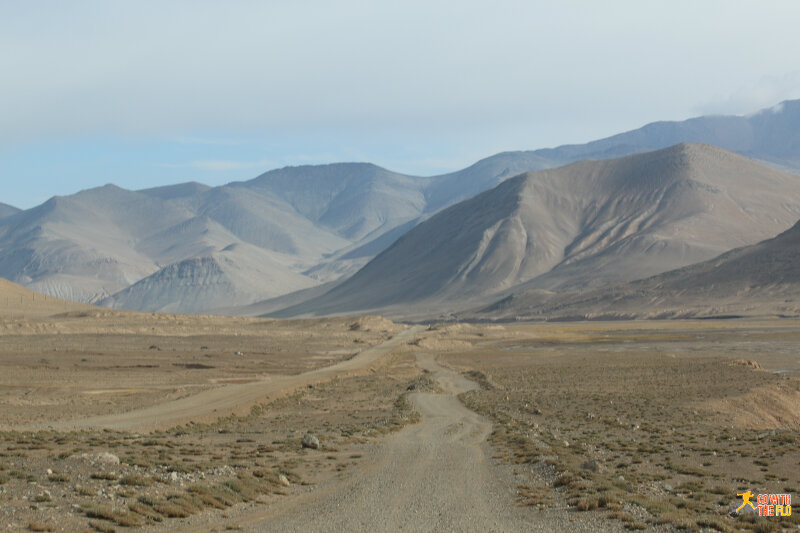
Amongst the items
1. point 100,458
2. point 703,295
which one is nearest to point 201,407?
point 100,458

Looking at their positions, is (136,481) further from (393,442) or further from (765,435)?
(765,435)

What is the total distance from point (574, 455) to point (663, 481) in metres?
3.74

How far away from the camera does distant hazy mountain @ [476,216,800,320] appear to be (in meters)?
141

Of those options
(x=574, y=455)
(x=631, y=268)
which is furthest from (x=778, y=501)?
(x=631, y=268)

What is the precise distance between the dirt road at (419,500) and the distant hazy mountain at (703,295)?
12214 cm

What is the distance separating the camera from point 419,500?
56.2 ft

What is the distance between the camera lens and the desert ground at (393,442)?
596 inches

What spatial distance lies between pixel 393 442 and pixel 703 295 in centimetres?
13773

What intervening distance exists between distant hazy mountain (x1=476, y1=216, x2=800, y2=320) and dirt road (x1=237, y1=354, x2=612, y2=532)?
12214cm

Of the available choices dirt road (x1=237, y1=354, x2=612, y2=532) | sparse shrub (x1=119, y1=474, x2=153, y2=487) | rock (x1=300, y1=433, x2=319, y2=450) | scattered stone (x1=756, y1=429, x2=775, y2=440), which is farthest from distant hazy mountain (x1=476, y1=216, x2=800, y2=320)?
sparse shrub (x1=119, y1=474, x2=153, y2=487)

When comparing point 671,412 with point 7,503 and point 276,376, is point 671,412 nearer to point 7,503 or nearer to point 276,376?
point 7,503

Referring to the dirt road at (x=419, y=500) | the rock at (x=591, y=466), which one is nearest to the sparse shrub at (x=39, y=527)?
the dirt road at (x=419, y=500)

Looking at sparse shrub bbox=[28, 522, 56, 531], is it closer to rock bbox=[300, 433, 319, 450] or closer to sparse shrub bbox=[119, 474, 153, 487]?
sparse shrub bbox=[119, 474, 153, 487]

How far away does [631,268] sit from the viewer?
198m
